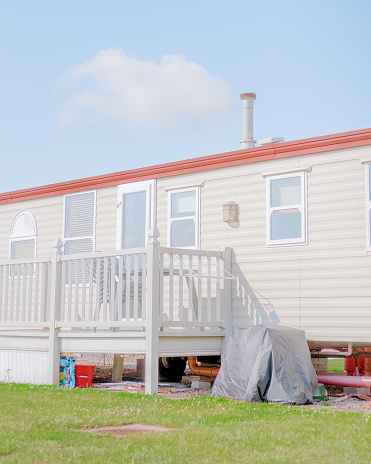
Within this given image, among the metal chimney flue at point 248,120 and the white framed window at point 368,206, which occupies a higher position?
the metal chimney flue at point 248,120

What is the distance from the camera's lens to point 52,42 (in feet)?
69.5

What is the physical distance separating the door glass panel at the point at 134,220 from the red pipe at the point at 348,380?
3451mm

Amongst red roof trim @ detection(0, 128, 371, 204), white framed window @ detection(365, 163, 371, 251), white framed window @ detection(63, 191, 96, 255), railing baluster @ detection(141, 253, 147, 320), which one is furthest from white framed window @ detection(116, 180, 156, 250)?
white framed window @ detection(365, 163, 371, 251)

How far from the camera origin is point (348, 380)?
8.82 m

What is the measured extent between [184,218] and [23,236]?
364cm

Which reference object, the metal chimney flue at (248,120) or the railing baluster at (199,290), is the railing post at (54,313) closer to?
the railing baluster at (199,290)

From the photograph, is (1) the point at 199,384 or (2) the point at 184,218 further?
(2) the point at 184,218

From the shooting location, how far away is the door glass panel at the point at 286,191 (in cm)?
916

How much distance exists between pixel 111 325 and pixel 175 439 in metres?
3.92

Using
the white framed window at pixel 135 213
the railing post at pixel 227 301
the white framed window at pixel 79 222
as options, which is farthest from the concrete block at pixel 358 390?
the white framed window at pixel 79 222

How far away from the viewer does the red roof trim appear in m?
8.77

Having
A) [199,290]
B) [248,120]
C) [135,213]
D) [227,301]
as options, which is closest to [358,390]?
[227,301]

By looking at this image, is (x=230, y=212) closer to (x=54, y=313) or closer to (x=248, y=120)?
(x=54, y=313)

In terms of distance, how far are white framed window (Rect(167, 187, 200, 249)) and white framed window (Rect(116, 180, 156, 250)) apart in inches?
12.5
